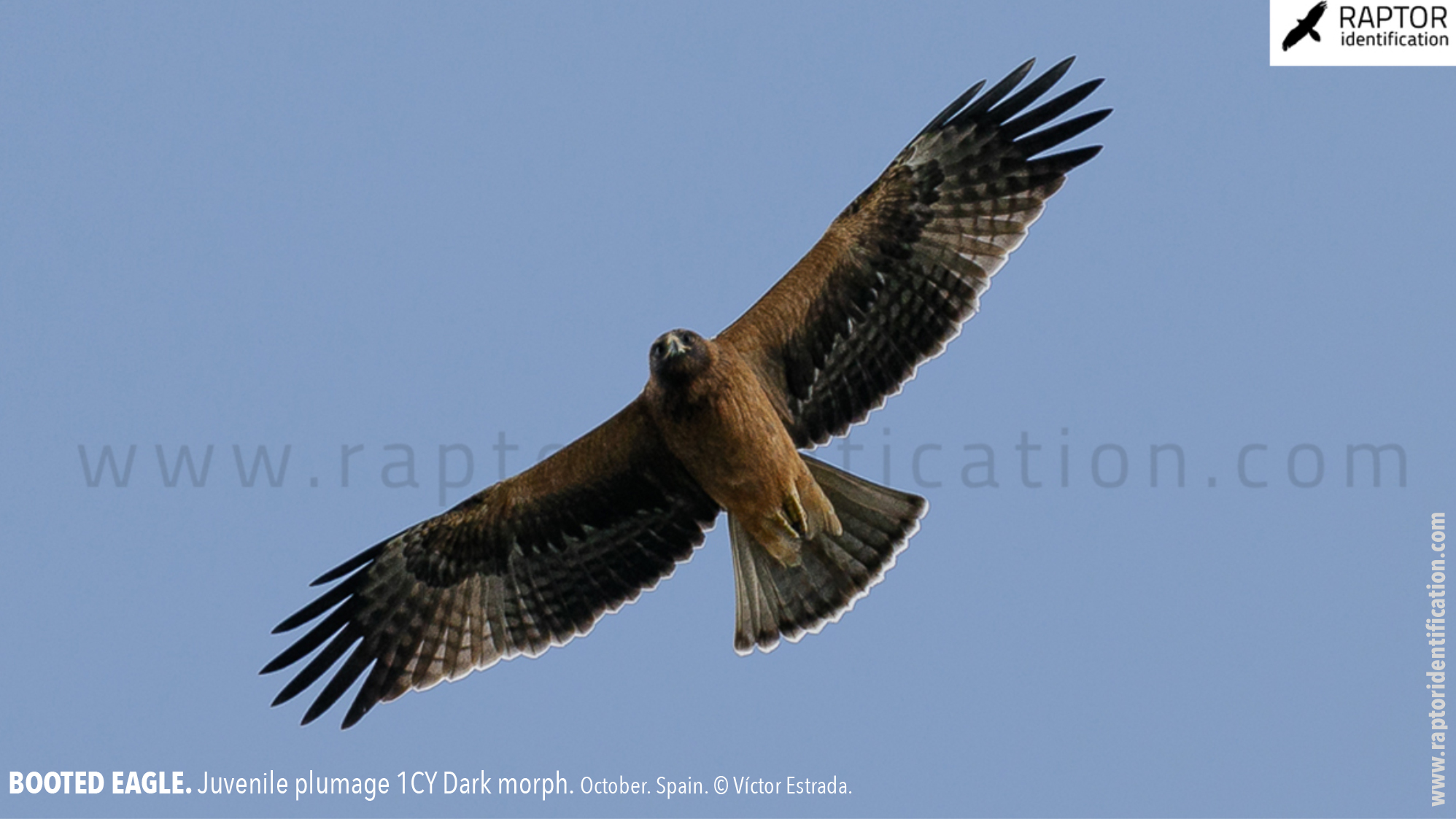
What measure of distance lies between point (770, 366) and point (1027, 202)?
1724 millimetres

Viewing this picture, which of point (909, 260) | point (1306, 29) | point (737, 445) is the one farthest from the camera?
point (1306, 29)

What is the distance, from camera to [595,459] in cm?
768

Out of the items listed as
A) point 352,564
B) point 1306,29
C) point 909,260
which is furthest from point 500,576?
point 1306,29

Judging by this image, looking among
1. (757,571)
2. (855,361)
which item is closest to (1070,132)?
(855,361)

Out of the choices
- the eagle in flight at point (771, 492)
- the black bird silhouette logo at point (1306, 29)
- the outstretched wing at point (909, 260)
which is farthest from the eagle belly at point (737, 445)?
the black bird silhouette logo at point (1306, 29)

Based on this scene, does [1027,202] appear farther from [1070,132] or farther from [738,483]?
[738,483]

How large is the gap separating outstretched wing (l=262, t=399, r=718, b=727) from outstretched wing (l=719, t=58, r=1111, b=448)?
909mm

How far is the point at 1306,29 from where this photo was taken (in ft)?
27.8

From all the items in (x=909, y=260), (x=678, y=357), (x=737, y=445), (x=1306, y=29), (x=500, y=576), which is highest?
(x=1306, y=29)

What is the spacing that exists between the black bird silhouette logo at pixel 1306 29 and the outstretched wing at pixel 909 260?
5.93 feet

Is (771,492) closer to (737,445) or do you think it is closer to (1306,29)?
(737,445)

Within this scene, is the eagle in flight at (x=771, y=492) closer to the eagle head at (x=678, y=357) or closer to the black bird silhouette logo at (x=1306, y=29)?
the eagle head at (x=678, y=357)

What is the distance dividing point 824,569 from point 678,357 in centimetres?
173

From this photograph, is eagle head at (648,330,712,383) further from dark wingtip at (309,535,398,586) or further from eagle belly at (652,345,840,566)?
dark wingtip at (309,535,398,586)
